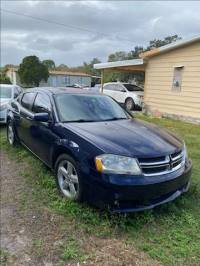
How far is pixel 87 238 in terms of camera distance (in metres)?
3.04

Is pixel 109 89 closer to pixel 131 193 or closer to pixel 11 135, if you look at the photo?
pixel 11 135

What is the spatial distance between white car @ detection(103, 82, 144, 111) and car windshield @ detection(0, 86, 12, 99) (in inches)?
243

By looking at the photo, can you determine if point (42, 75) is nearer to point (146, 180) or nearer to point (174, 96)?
point (174, 96)

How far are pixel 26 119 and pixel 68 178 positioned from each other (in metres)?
2.13

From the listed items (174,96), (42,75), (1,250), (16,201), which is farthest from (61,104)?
(42,75)

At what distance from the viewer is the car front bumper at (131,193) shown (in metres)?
3.03

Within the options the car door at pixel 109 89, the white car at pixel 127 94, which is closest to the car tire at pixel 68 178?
the white car at pixel 127 94

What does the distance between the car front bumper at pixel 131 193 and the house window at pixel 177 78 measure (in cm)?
899

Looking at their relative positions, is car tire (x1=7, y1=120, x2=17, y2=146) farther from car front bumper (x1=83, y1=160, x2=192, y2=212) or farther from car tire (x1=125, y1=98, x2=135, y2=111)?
car tire (x1=125, y1=98, x2=135, y2=111)

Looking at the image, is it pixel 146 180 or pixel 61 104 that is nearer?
pixel 146 180

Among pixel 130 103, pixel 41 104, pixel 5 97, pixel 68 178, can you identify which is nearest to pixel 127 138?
pixel 68 178

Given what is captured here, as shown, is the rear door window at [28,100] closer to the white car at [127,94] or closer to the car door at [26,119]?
the car door at [26,119]

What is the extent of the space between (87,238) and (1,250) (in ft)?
3.08

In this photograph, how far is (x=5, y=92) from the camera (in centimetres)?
1012
